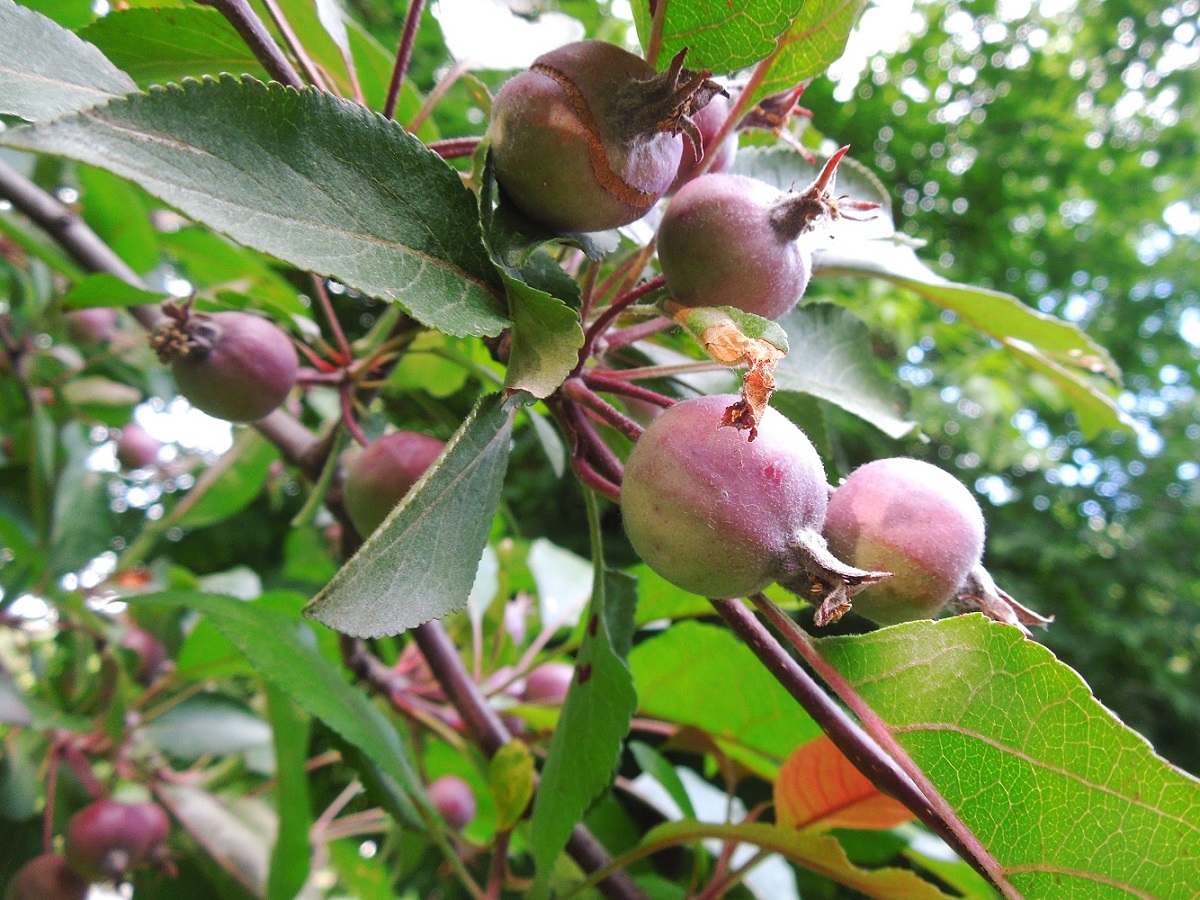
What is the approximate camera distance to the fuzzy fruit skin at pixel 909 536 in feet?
1.98

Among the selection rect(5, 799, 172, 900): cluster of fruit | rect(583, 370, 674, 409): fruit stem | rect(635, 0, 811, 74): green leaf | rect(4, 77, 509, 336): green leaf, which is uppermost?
rect(635, 0, 811, 74): green leaf

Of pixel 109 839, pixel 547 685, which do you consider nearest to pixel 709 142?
pixel 547 685

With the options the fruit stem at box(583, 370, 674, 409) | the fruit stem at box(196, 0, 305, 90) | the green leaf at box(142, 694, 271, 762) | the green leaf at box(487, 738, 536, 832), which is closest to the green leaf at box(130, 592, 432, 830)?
the green leaf at box(487, 738, 536, 832)

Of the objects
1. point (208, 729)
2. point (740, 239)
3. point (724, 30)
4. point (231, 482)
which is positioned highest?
point (724, 30)

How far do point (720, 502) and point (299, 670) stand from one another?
23.3 inches

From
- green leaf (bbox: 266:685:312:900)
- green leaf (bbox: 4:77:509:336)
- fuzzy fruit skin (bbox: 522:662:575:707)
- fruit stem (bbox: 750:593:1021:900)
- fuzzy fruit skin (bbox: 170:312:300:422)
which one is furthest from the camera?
fuzzy fruit skin (bbox: 522:662:575:707)

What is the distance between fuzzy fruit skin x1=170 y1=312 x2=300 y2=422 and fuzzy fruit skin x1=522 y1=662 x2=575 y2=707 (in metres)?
0.71

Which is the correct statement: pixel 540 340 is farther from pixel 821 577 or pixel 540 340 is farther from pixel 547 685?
pixel 547 685

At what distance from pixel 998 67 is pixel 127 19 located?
21.7 ft

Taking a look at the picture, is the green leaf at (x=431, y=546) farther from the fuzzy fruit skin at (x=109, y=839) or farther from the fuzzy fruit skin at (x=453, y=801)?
the fuzzy fruit skin at (x=109, y=839)

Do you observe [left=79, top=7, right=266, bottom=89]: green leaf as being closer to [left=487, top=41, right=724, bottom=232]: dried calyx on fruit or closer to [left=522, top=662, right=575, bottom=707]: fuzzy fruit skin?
[left=487, top=41, right=724, bottom=232]: dried calyx on fruit

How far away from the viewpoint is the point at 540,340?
59 cm

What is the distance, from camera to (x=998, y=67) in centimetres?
602

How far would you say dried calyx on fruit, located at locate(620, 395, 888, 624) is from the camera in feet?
1.80
